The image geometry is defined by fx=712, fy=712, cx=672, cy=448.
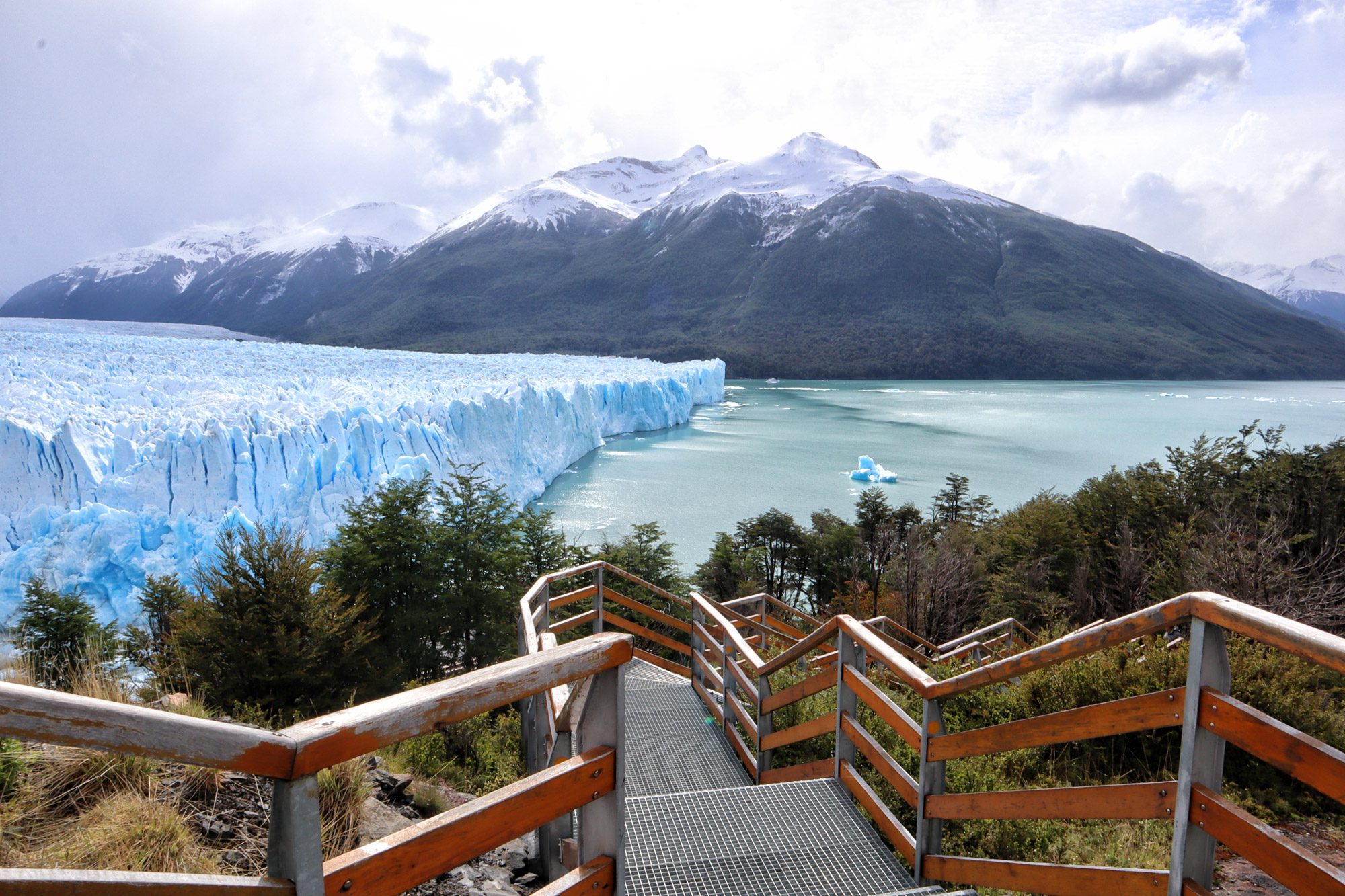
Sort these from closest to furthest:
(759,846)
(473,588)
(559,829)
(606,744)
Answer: (606,744)
(559,829)
(759,846)
(473,588)

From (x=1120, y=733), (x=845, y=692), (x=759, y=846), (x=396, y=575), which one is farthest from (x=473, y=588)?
Answer: (x=1120, y=733)

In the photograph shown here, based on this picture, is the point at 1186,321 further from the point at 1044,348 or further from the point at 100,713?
the point at 100,713

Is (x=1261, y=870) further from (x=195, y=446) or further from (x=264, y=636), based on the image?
(x=195, y=446)

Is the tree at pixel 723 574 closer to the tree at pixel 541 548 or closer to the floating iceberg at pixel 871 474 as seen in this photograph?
the tree at pixel 541 548

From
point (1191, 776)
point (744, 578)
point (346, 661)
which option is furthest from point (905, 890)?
point (744, 578)

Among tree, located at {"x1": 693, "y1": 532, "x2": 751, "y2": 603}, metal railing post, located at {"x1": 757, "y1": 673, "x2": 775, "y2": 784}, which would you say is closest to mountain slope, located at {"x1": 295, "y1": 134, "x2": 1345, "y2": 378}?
tree, located at {"x1": 693, "y1": 532, "x2": 751, "y2": 603}

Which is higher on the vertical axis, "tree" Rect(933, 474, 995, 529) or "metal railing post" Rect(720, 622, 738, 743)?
"metal railing post" Rect(720, 622, 738, 743)

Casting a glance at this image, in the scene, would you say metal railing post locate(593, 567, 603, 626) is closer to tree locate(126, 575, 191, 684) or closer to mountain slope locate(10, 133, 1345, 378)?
tree locate(126, 575, 191, 684)
